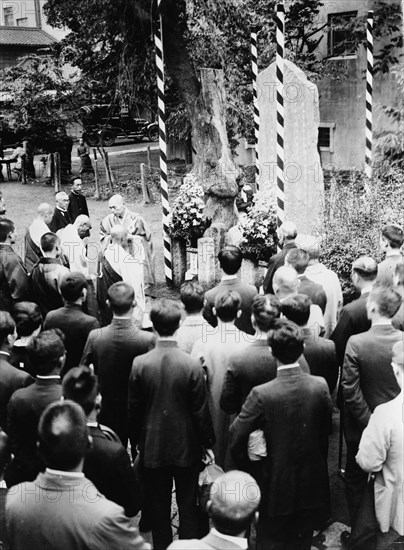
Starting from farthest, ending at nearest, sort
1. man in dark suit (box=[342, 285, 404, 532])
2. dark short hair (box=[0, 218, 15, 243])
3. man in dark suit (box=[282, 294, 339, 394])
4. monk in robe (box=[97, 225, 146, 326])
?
monk in robe (box=[97, 225, 146, 326]), dark short hair (box=[0, 218, 15, 243]), man in dark suit (box=[282, 294, 339, 394]), man in dark suit (box=[342, 285, 404, 532])

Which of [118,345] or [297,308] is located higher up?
[297,308]

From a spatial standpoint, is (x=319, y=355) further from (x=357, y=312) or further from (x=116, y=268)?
(x=116, y=268)

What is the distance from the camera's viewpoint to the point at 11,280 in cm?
755

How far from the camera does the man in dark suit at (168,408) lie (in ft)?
15.9

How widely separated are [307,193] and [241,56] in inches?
355

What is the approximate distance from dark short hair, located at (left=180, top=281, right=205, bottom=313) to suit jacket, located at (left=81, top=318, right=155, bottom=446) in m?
0.37

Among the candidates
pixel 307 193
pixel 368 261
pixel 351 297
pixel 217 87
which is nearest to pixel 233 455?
pixel 368 261

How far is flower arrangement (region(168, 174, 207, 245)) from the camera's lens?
439 inches

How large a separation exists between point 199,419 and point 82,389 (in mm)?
1172

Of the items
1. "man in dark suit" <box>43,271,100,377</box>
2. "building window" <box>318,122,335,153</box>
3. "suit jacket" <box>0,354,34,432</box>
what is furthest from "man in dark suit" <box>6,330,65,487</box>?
"building window" <box>318,122,335,153</box>

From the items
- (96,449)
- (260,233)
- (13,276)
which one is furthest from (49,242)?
(260,233)

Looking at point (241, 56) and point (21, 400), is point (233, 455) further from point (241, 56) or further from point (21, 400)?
point (241, 56)

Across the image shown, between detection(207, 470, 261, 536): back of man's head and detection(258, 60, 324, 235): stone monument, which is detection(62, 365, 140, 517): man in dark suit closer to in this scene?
detection(207, 470, 261, 536): back of man's head

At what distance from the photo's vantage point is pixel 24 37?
47.6 m
